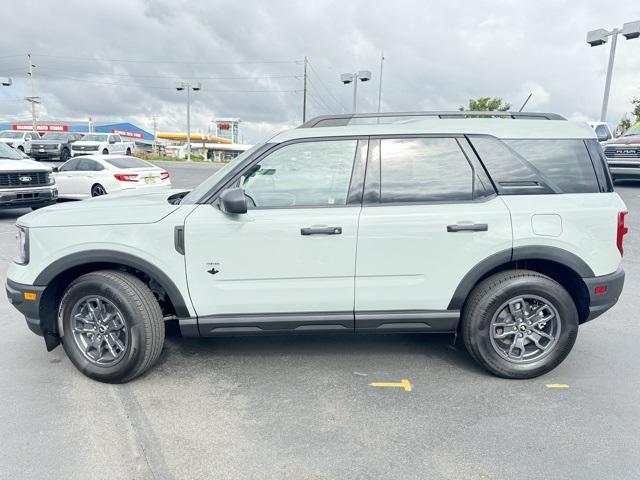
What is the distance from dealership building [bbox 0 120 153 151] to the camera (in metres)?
76.4

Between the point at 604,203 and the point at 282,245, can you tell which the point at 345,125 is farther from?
the point at 604,203

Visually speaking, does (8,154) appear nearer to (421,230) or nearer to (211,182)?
(211,182)

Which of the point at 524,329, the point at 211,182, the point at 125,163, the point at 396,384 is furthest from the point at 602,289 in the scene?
the point at 125,163

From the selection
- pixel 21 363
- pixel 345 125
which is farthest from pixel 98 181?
pixel 345 125

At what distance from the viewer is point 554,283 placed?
3.22 meters

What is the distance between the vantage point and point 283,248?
10.1 feet

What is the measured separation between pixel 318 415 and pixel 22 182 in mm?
8702

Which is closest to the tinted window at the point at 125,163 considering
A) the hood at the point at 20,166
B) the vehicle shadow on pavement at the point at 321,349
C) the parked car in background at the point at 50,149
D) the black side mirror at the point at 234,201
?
the hood at the point at 20,166

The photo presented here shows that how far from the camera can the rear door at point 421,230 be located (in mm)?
3102

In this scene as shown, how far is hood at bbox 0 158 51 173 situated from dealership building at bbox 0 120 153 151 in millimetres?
66718

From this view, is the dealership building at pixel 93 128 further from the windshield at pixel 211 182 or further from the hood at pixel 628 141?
the windshield at pixel 211 182

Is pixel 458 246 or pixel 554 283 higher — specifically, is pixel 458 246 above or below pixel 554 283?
above

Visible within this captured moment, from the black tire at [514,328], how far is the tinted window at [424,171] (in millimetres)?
677

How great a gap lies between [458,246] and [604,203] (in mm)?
1086
